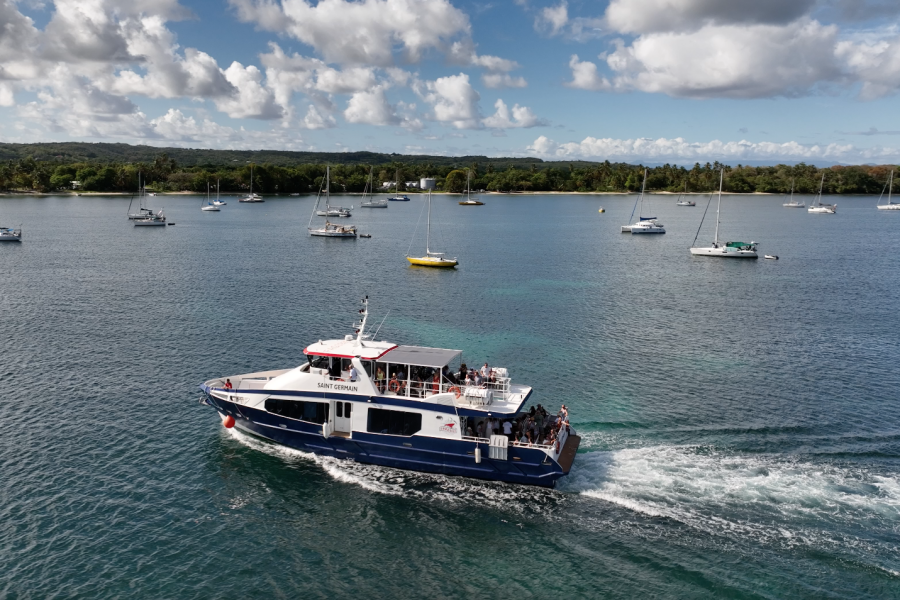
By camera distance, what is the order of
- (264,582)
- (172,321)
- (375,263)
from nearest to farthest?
(264,582)
(172,321)
(375,263)

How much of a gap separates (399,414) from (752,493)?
16690 mm

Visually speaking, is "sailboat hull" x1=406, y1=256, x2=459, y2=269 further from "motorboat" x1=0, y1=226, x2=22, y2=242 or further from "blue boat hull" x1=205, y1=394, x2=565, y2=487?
"motorboat" x1=0, y1=226, x2=22, y2=242

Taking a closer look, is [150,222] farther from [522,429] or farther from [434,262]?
[522,429]

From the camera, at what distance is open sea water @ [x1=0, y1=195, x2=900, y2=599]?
1025 inches

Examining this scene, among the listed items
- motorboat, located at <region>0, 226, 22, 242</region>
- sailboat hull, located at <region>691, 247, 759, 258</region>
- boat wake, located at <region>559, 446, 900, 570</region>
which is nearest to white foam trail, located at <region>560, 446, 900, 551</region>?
boat wake, located at <region>559, 446, 900, 570</region>

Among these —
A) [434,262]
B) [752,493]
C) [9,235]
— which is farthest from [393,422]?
[9,235]

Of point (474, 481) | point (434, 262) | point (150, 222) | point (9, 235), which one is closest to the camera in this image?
point (474, 481)

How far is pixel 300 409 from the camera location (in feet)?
116

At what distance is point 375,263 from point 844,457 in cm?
7607

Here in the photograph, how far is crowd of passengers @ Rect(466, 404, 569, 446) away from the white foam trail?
7.47 feet

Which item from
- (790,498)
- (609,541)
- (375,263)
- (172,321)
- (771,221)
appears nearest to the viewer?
(609,541)

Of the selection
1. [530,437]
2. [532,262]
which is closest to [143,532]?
[530,437]

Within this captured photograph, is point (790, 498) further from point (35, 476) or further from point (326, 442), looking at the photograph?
point (35, 476)

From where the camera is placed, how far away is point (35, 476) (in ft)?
107
